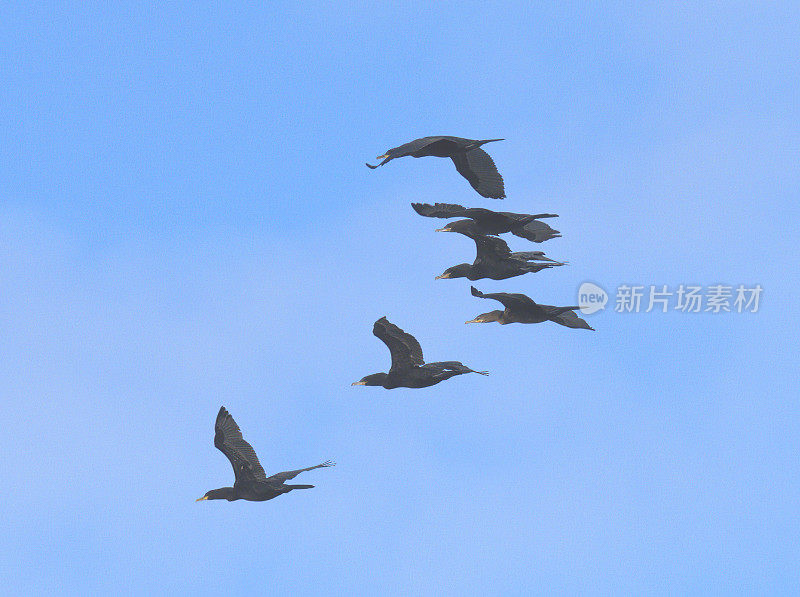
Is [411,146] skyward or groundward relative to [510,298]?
skyward

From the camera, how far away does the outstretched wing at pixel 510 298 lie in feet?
112

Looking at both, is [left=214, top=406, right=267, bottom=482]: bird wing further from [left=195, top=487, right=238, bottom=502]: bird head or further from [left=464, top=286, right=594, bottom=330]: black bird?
[left=464, top=286, right=594, bottom=330]: black bird

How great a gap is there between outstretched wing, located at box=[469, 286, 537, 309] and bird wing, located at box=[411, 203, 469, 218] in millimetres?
2468

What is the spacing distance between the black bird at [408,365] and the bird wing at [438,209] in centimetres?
340

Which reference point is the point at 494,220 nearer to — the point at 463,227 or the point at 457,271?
the point at 463,227

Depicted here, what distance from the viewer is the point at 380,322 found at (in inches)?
1362

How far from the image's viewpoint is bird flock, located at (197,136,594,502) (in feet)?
111

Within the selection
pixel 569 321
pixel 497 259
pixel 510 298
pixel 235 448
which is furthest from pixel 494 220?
pixel 235 448

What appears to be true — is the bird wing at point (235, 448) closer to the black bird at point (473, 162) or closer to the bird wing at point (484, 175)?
the black bird at point (473, 162)

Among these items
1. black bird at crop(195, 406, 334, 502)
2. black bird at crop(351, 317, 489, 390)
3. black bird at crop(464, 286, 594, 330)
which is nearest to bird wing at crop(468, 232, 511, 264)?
black bird at crop(464, 286, 594, 330)

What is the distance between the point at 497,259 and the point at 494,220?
50.3 inches

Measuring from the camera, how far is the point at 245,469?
33969 millimetres

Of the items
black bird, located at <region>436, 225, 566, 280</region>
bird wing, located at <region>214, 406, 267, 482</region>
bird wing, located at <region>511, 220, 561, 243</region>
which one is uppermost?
bird wing, located at <region>511, 220, 561, 243</region>

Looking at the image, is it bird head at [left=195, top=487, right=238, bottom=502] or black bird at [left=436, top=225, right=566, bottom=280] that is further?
black bird at [left=436, top=225, right=566, bottom=280]
